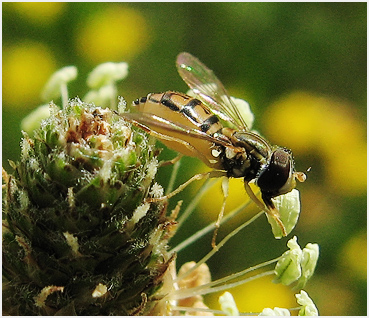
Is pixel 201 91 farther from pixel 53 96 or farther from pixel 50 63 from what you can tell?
pixel 50 63

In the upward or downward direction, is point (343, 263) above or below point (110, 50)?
below

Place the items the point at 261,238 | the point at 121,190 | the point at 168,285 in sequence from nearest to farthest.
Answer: the point at 121,190 → the point at 168,285 → the point at 261,238

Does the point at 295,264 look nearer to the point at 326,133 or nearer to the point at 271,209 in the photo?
the point at 271,209

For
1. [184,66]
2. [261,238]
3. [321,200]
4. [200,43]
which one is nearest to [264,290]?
[261,238]

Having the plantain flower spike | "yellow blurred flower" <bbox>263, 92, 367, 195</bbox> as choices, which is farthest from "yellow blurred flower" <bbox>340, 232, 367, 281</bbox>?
the plantain flower spike

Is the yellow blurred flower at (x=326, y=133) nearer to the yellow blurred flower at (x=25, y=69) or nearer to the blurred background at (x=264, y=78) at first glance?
the blurred background at (x=264, y=78)

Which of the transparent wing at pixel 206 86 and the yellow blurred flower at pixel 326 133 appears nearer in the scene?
the transparent wing at pixel 206 86

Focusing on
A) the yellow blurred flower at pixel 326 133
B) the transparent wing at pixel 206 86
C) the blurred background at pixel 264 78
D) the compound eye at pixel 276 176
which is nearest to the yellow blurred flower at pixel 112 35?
the blurred background at pixel 264 78
